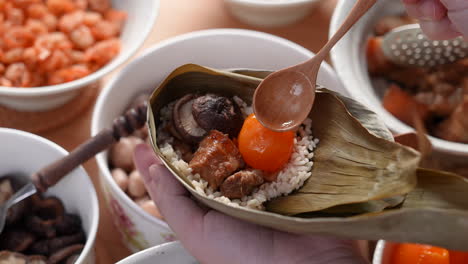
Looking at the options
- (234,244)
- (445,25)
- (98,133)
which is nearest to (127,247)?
(98,133)

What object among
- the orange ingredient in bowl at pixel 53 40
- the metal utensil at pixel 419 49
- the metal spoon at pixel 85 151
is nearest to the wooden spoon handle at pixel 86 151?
the metal spoon at pixel 85 151

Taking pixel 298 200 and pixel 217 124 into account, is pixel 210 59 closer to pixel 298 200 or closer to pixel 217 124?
pixel 217 124

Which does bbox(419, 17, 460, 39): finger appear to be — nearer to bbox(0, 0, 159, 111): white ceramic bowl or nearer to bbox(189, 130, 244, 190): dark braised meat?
bbox(189, 130, 244, 190): dark braised meat

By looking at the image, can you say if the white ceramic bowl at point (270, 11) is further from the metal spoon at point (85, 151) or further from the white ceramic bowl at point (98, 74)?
the metal spoon at point (85, 151)

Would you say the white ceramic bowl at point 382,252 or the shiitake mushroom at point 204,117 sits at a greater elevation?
the shiitake mushroom at point 204,117

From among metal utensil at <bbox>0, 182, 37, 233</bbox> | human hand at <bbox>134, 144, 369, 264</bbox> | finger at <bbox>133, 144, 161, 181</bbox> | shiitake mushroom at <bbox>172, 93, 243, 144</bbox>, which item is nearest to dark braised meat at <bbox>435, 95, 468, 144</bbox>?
human hand at <bbox>134, 144, 369, 264</bbox>

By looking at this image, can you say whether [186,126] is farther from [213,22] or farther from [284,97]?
[213,22]
